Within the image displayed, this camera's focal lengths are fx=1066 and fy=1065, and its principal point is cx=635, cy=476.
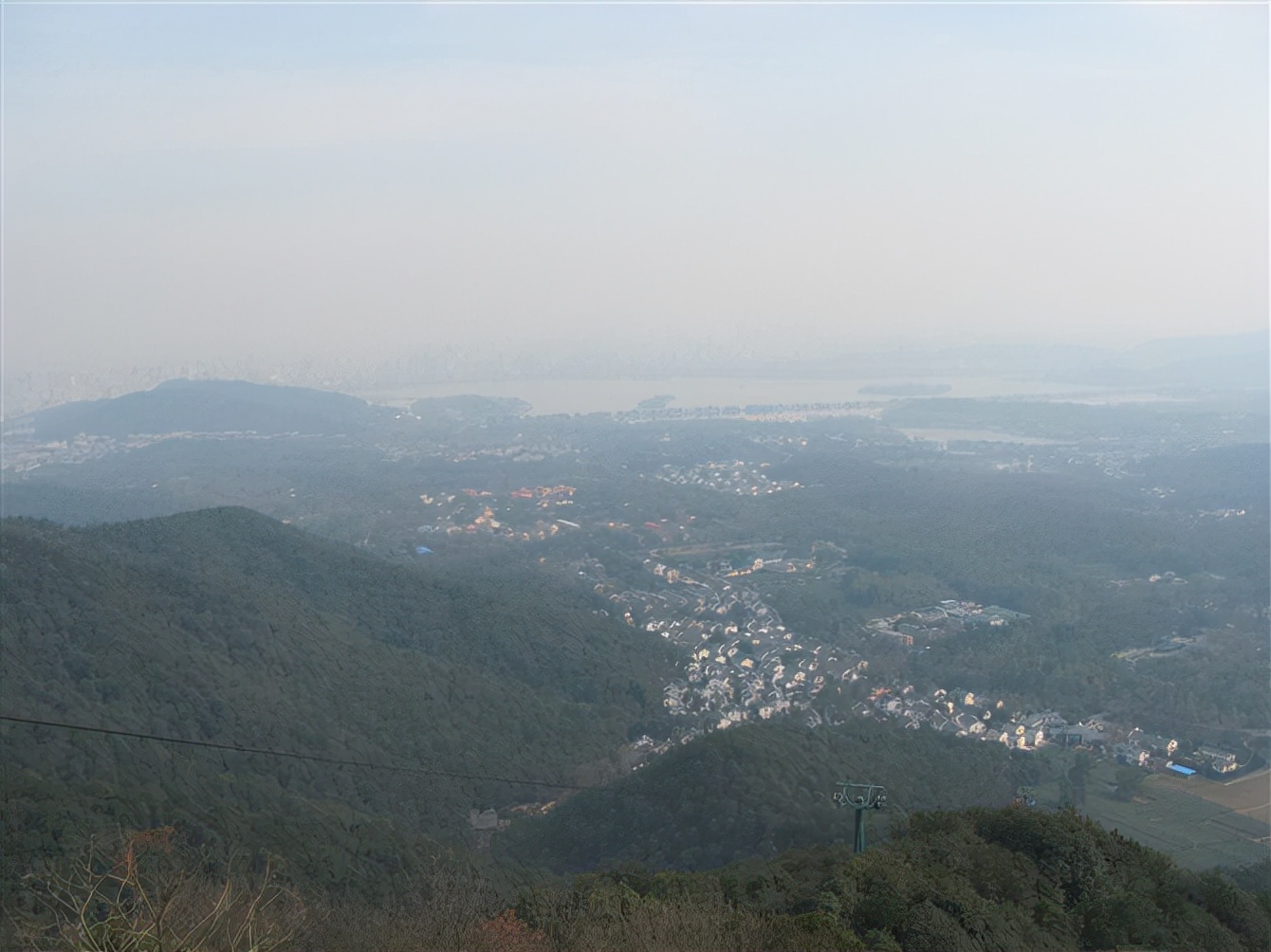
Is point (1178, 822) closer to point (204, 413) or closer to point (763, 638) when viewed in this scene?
point (763, 638)

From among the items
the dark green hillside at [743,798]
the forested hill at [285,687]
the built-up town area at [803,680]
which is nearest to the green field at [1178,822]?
the built-up town area at [803,680]

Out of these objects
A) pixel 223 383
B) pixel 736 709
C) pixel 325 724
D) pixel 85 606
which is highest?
pixel 223 383

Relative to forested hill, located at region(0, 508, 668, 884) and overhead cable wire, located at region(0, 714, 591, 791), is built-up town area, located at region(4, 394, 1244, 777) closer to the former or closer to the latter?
forested hill, located at region(0, 508, 668, 884)

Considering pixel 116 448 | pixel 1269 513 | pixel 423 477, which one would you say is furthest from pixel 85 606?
pixel 116 448

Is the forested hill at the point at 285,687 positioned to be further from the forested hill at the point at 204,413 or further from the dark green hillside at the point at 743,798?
the forested hill at the point at 204,413

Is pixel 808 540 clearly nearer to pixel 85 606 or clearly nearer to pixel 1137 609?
pixel 1137 609

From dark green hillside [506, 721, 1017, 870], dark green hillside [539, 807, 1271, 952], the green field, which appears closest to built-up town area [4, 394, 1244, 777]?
the green field
